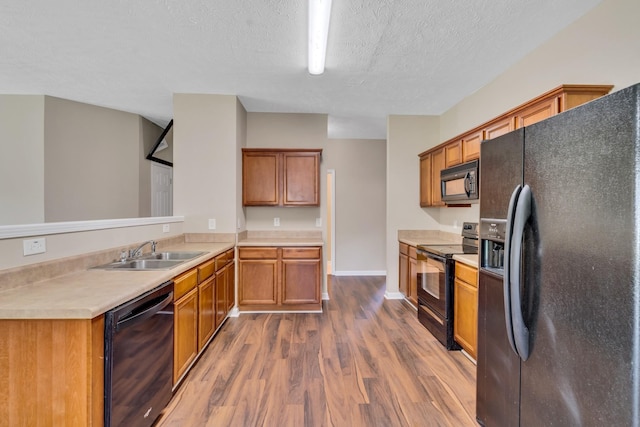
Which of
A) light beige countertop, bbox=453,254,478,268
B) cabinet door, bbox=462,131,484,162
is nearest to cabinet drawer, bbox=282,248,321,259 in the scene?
light beige countertop, bbox=453,254,478,268

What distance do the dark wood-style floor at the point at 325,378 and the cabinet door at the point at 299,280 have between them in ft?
0.84

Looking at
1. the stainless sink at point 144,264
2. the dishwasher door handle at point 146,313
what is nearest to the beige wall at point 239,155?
the stainless sink at point 144,264

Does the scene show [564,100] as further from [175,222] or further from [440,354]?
[175,222]

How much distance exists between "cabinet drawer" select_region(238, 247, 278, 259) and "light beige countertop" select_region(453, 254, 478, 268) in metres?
2.07

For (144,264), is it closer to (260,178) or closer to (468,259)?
(260,178)

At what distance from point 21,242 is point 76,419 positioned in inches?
40.2

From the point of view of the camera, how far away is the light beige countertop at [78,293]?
49.1 inches

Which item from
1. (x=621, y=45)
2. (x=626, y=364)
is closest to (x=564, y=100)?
(x=621, y=45)

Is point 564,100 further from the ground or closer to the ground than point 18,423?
further from the ground

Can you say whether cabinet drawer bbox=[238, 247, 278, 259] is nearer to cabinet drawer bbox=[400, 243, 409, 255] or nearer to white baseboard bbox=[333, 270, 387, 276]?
cabinet drawer bbox=[400, 243, 409, 255]

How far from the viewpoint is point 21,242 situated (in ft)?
5.28

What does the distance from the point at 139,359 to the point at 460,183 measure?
10.3 feet

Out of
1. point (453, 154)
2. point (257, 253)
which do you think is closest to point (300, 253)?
point (257, 253)

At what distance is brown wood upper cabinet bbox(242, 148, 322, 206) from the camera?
154 inches
